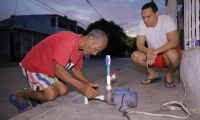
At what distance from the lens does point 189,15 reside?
394 cm

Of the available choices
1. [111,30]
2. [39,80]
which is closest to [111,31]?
[111,30]

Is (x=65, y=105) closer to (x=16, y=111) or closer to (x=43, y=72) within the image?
(x=43, y=72)

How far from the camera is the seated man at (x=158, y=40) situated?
356 cm

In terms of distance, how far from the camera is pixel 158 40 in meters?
3.91

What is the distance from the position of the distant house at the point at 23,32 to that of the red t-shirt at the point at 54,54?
1718 cm

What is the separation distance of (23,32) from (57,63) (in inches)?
812

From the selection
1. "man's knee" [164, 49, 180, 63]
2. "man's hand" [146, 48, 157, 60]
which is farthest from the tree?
"man's hand" [146, 48, 157, 60]

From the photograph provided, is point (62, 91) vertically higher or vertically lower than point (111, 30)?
lower

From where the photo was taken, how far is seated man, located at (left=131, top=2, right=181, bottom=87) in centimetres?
356

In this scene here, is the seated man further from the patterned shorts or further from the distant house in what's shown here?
the distant house

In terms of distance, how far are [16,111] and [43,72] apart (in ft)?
3.27

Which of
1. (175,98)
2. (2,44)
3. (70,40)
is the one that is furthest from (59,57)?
(2,44)

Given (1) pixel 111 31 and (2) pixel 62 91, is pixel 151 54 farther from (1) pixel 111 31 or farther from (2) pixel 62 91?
A: (1) pixel 111 31

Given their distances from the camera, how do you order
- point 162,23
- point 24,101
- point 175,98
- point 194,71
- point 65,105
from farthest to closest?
point 162,23
point 24,101
point 175,98
point 65,105
point 194,71
